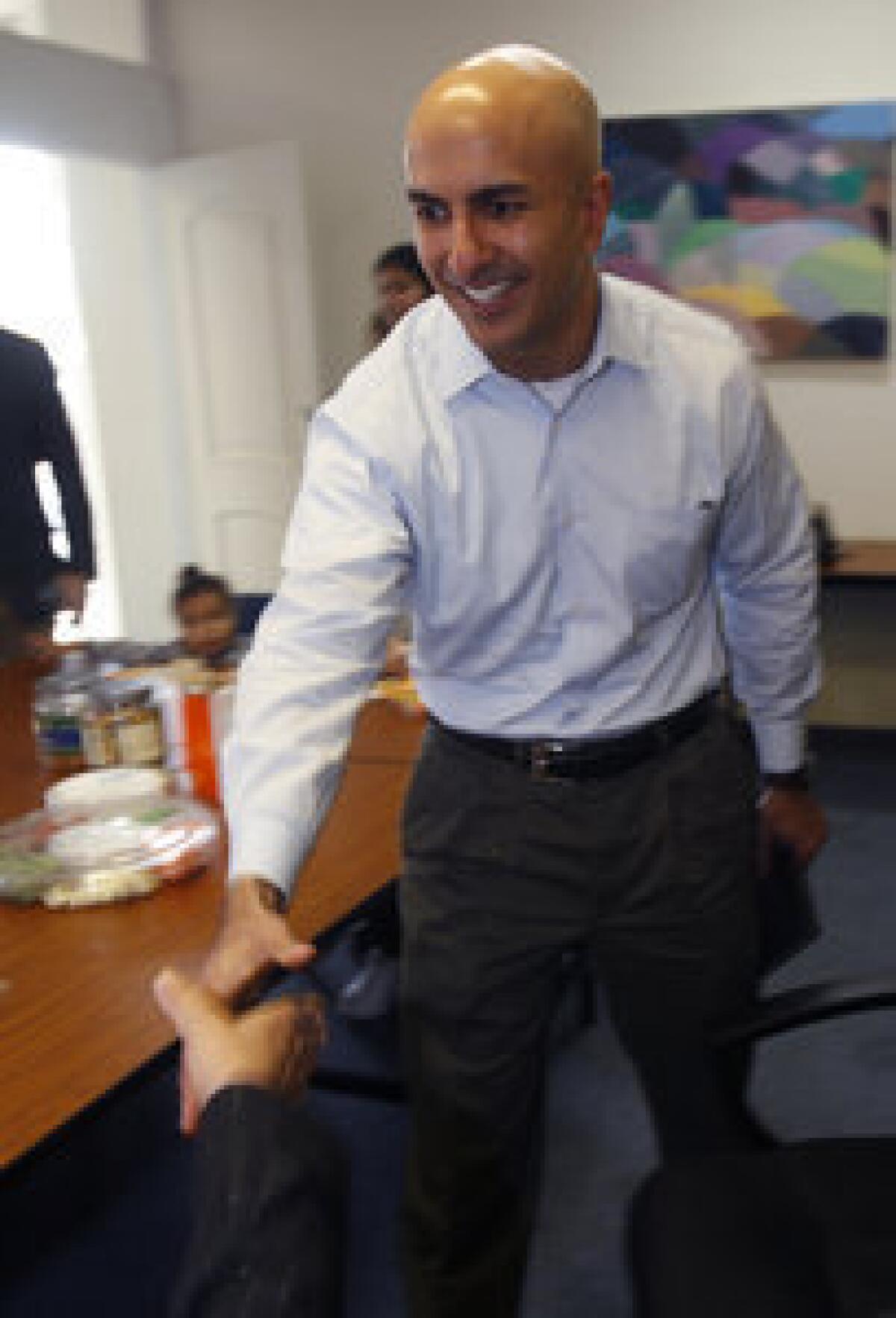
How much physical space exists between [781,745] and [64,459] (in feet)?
7.53

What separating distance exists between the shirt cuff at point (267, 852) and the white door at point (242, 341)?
3.63 metres

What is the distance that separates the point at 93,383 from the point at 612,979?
4403 mm

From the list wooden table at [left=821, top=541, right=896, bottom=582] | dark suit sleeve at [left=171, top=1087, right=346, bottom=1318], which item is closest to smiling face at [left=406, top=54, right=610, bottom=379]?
dark suit sleeve at [left=171, top=1087, right=346, bottom=1318]

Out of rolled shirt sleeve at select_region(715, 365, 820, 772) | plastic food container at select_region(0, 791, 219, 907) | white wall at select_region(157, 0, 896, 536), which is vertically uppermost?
white wall at select_region(157, 0, 896, 536)

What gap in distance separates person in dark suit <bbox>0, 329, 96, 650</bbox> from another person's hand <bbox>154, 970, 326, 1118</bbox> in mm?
2304

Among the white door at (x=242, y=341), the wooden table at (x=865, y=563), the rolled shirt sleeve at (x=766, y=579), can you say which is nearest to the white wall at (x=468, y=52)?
the wooden table at (x=865, y=563)

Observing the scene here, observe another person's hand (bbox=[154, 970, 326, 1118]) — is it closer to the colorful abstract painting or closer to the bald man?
the bald man

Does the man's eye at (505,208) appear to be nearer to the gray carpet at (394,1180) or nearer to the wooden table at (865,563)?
the gray carpet at (394,1180)

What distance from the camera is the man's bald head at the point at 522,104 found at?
114cm

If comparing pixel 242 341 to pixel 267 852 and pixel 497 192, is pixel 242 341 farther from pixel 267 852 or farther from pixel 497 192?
pixel 267 852

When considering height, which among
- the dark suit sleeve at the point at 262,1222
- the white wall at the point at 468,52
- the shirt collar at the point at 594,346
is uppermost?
the white wall at the point at 468,52

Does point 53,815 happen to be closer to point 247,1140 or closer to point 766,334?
point 247,1140

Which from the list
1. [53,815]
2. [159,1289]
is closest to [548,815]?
[53,815]

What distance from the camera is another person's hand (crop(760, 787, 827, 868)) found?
66.3 inches
